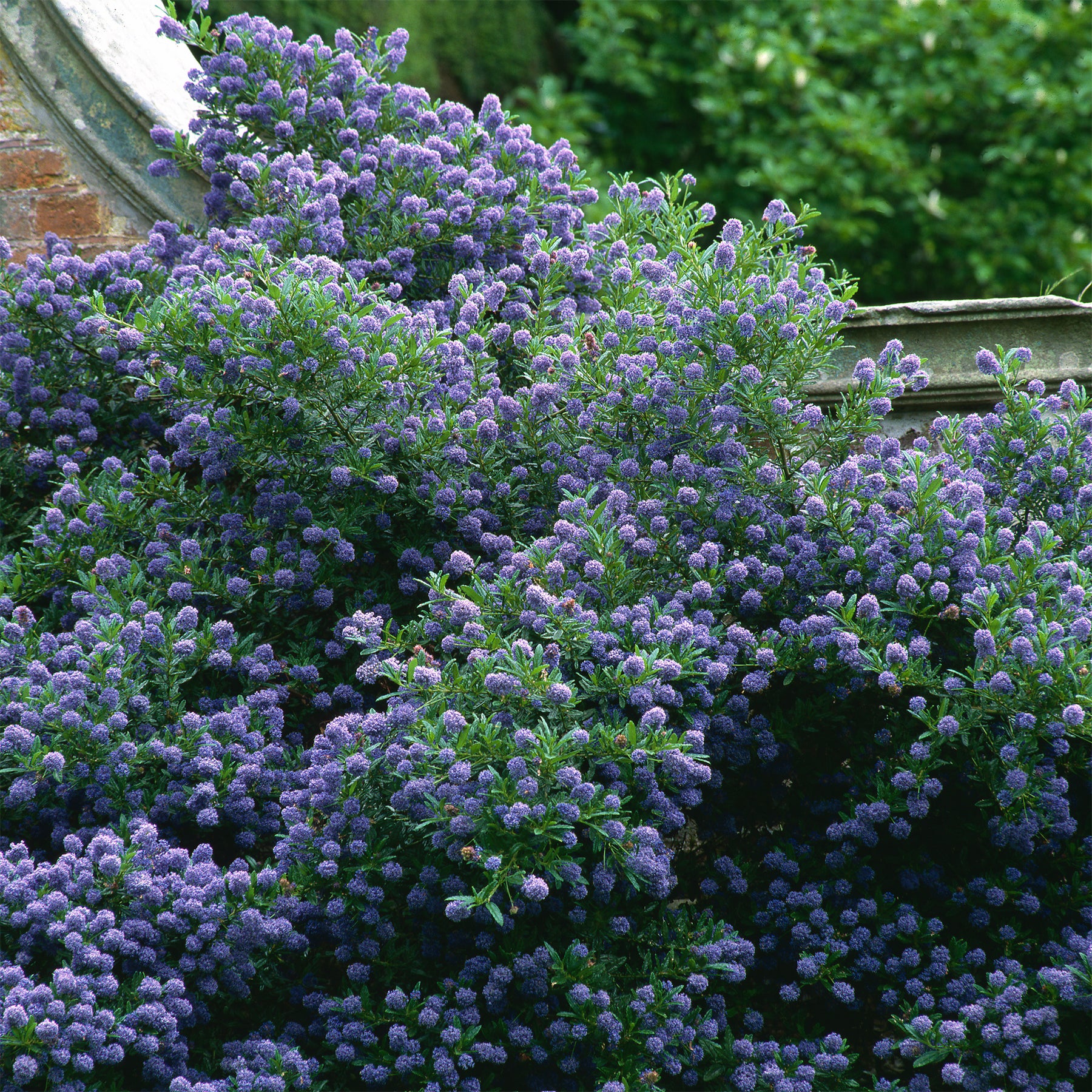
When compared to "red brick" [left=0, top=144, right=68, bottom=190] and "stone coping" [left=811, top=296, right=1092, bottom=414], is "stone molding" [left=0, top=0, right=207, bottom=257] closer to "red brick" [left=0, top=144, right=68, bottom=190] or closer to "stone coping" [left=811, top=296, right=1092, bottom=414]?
"red brick" [left=0, top=144, right=68, bottom=190]

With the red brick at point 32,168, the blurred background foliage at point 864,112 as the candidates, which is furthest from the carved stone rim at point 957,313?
the blurred background foliage at point 864,112

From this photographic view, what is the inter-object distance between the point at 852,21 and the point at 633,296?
536 cm

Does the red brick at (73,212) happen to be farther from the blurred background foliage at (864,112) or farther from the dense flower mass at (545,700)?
the blurred background foliage at (864,112)

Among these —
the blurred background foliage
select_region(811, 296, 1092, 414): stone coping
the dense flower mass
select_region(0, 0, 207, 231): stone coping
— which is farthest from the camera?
the blurred background foliage

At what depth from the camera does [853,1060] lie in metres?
2.57

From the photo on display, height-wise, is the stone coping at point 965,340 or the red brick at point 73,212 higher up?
the red brick at point 73,212

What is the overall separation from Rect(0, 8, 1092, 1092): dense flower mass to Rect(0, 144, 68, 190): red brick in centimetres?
85

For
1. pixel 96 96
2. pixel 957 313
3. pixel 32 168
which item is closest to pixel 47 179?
pixel 32 168

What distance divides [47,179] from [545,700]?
2.99m

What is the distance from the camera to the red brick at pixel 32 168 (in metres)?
4.05

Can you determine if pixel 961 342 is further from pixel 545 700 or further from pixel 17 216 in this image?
pixel 17 216

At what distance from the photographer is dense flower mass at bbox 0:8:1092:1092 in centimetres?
234

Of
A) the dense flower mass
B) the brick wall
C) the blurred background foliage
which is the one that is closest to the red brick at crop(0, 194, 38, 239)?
the brick wall

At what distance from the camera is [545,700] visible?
7.63 feet
